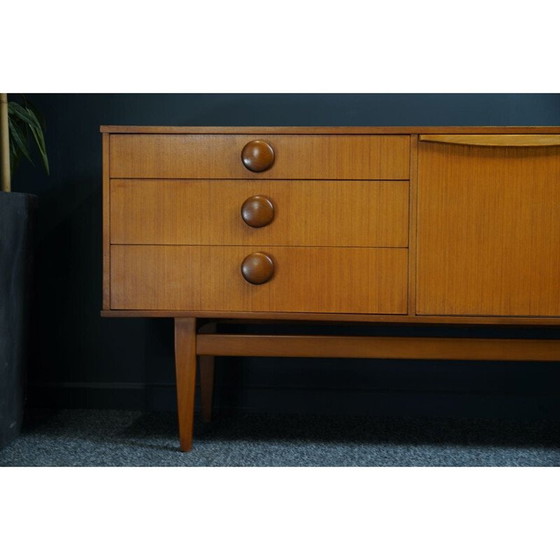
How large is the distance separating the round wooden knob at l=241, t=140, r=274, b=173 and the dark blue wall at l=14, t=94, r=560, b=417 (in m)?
0.39

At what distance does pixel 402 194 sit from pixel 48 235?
881 mm

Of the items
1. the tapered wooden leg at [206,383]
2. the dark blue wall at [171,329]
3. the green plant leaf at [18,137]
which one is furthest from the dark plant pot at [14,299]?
the tapered wooden leg at [206,383]

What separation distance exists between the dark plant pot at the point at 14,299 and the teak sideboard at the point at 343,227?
0.20 metres

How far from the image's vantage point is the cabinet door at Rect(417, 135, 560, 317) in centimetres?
104

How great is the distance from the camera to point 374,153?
1059 mm

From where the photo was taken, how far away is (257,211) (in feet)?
3.47

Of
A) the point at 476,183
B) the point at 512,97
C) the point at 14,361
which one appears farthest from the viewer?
the point at 512,97

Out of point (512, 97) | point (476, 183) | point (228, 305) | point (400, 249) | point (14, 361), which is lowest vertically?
point (14, 361)

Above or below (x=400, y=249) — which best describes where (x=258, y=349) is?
below

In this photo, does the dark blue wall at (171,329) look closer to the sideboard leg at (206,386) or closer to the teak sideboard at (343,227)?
the sideboard leg at (206,386)

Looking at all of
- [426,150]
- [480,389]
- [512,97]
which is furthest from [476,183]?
[480,389]

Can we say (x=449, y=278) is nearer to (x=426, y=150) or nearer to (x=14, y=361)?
(x=426, y=150)

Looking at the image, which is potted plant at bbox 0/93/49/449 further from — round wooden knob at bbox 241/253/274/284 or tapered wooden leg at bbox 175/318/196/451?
round wooden knob at bbox 241/253/274/284

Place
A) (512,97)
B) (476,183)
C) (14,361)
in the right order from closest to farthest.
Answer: (476,183), (14,361), (512,97)
